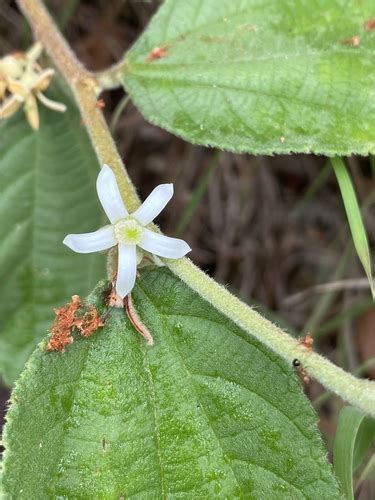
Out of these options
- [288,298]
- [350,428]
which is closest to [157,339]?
[350,428]

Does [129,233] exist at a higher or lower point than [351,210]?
A: higher

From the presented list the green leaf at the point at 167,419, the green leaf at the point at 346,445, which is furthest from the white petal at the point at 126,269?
the green leaf at the point at 346,445

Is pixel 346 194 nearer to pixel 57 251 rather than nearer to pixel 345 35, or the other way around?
pixel 345 35

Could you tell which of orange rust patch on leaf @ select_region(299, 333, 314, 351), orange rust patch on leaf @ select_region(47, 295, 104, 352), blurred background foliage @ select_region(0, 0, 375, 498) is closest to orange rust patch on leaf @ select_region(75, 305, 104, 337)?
orange rust patch on leaf @ select_region(47, 295, 104, 352)

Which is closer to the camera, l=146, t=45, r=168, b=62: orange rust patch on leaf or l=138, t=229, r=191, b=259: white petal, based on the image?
l=138, t=229, r=191, b=259: white petal

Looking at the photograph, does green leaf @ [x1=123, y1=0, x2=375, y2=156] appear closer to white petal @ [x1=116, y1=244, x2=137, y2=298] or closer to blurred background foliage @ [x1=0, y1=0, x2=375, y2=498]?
white petal @ [x1=116, y1=244, x2=137, y2=298]

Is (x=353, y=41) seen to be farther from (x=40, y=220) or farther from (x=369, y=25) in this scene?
(x=40, y=220)

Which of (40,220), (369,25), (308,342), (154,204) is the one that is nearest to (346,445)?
(308,342)

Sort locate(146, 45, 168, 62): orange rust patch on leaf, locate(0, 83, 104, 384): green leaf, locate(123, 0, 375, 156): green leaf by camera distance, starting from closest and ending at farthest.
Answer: locate(123, 0, 375, 156): green leaf, locate(146, 45, 168, 62): orange rust patch on leaf, locate(0, 83, 104, 384): green leaf
